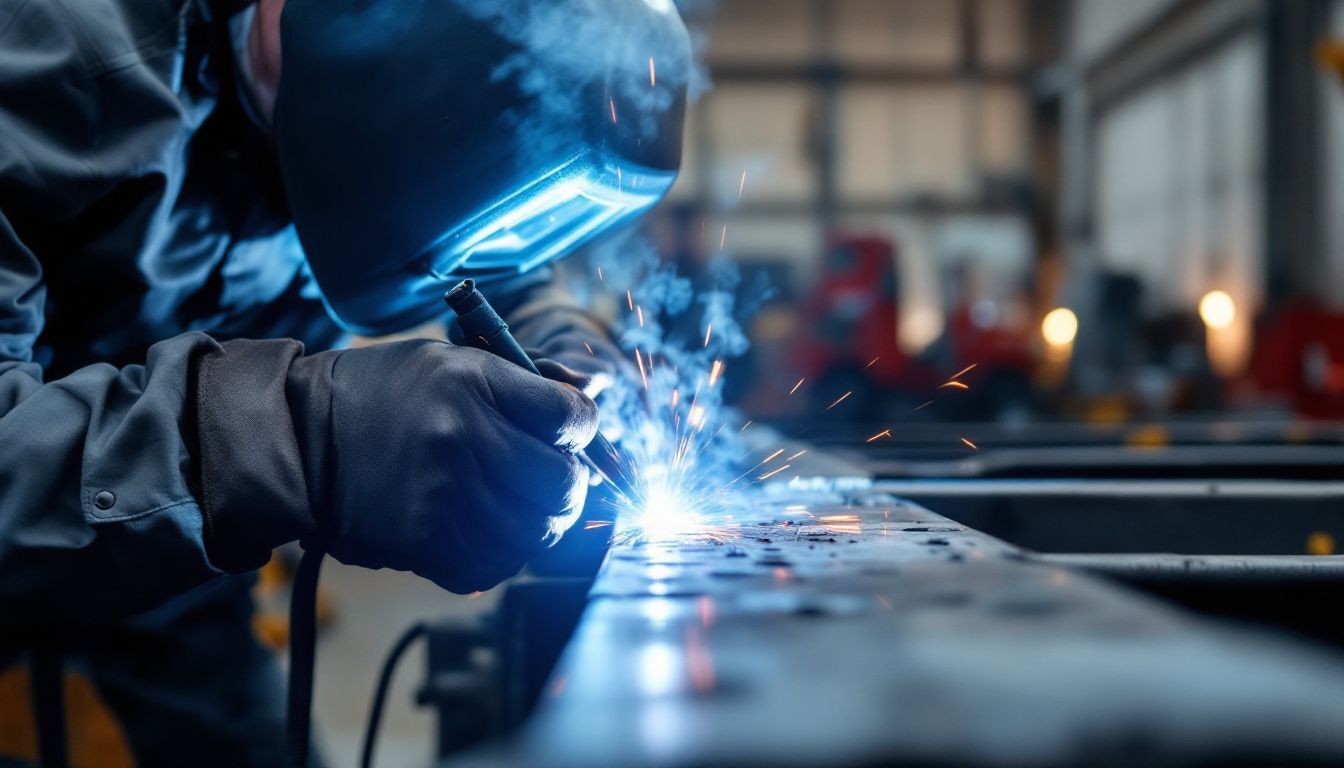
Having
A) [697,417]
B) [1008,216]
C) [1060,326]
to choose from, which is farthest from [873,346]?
[697,417]

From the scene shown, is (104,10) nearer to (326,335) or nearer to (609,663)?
(326,335)

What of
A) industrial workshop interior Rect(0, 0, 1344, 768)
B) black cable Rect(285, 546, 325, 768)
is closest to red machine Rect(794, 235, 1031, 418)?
industrial workshop interior Rect(0, 0, 1344, 768)

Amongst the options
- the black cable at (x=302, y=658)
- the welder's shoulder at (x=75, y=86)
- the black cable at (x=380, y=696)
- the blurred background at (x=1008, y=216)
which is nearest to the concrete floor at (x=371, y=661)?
the blurred background at (x=1008, y=216)

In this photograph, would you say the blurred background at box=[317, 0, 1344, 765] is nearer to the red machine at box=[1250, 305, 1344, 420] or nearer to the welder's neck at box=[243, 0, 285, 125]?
the red machine at box=[1250, 305, 1344, 420]

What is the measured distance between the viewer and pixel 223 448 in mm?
706

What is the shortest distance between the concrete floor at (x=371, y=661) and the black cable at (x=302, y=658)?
0.67m

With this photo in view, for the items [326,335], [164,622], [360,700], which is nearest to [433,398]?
[326,335]

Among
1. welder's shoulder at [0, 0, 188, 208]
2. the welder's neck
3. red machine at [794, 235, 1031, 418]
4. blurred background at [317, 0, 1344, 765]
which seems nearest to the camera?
welder's shoulder at [0, 0, 188, 208]

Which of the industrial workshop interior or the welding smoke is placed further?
the welding smoke

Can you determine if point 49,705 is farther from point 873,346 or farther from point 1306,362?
point 1306,362

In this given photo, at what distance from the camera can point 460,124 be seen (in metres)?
0.84

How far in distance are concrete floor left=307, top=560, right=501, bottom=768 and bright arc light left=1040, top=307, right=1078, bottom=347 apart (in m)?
3.94

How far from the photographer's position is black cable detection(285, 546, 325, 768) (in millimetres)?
820

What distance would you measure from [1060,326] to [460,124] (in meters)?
5.47
